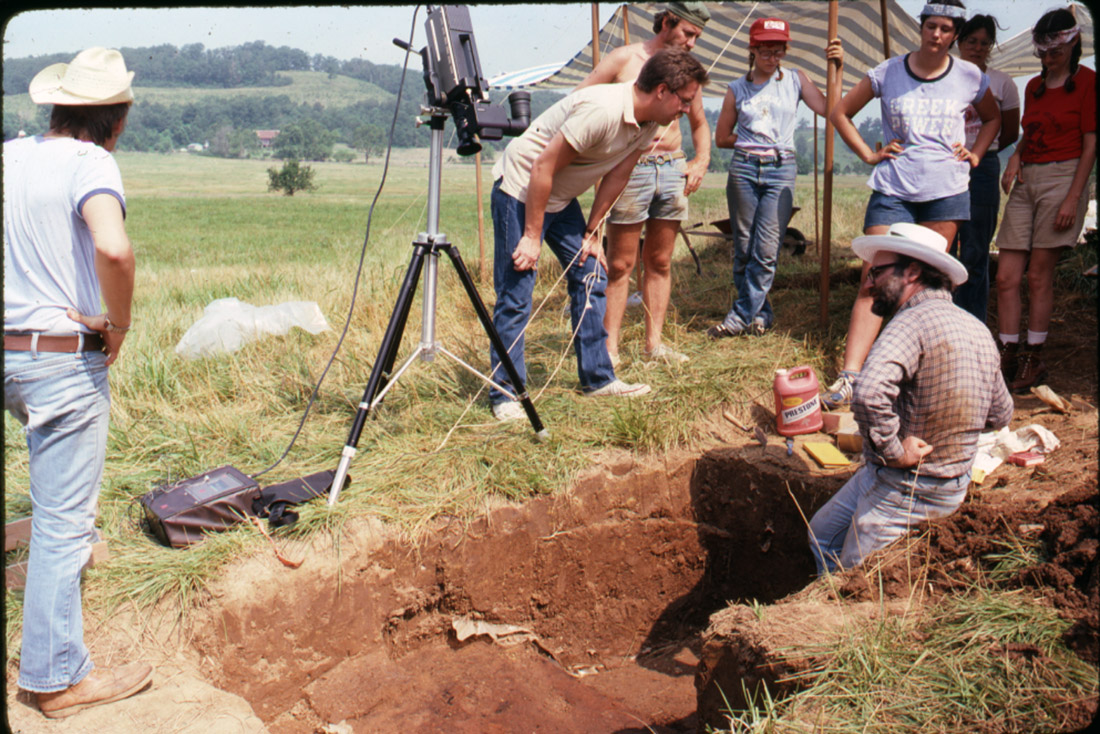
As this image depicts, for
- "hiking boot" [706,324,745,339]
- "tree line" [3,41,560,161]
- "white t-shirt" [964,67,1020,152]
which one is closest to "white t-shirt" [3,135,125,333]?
"hiking boot" [706,324,745,339]

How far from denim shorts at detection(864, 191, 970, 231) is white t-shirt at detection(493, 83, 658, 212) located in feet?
4.55

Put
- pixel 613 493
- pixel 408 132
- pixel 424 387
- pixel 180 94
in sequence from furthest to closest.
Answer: pixel 180 94 → pixel 408 132 → pixel 424 387 → pixel 613 493

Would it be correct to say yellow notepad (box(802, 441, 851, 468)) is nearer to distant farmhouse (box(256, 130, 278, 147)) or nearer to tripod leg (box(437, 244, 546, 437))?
tripod leg (box(437, 244, 546, 437))

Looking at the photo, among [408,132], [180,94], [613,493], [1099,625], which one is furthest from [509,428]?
[180,94]

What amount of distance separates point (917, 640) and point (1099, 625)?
51 centimetres

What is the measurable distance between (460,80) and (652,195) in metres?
1.73

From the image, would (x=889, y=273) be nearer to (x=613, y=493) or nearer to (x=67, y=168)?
(x=613, y=493)

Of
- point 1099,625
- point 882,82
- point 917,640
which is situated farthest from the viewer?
point 882,82

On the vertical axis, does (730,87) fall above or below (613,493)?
above

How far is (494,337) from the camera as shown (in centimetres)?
381

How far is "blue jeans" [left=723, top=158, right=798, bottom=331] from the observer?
530cm

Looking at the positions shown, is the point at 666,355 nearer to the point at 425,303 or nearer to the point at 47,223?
the point at 425,303

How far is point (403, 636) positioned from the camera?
369 cm

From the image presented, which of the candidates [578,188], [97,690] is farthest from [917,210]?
[97,690]
